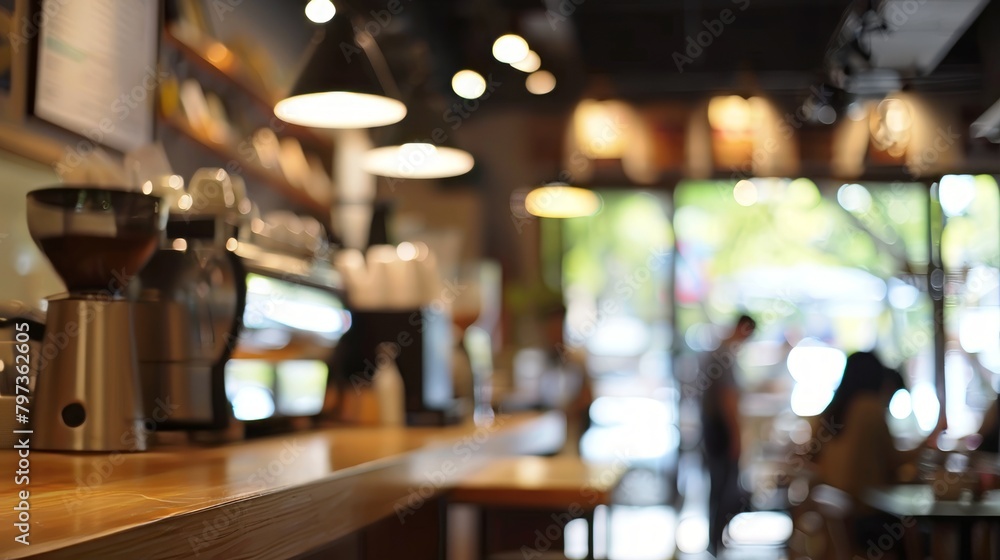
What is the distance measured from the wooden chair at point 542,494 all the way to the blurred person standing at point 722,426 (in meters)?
3.14

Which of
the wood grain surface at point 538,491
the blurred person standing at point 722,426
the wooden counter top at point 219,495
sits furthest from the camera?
the blurred person standing at point 722,426

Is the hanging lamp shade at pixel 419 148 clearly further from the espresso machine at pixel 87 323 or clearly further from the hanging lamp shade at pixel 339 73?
the espresso machine at pixel 87 323

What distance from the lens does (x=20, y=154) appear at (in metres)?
2.02

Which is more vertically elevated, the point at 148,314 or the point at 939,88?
the point at 939,88

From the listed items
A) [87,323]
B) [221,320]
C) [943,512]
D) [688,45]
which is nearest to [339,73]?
[221,320]

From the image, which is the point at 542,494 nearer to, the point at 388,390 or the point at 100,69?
the point at 388,390

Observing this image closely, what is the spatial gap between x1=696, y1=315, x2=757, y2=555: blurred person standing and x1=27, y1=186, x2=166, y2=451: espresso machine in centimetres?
493

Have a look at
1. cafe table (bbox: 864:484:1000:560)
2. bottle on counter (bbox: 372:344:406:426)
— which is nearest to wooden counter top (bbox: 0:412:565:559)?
bottle on counter (bbox: 372:344:406:426)

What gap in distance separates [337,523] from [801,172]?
545 cm

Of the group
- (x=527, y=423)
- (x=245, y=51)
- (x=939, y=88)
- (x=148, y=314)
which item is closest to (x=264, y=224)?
(x=148, y=314)

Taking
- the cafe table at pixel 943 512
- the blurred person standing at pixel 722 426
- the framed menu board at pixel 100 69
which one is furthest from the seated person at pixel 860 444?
the framed menu board at pixel 100 69

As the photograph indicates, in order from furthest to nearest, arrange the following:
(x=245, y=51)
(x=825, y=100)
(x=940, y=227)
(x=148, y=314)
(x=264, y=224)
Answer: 1. (x=940, y=227)
2. (x=825, y=100)
3. (x=245, y=51)
4. (x=264, y=224)
5. (x=148, y=314)

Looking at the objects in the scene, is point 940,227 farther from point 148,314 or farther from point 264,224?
point 148,314

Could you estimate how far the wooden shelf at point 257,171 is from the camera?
299cm
